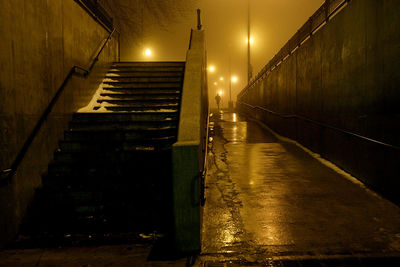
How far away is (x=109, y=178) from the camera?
4.67 meters

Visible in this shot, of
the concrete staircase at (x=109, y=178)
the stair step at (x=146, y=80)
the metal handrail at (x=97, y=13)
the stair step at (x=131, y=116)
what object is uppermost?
the metal handrail at (x=97, y=13)

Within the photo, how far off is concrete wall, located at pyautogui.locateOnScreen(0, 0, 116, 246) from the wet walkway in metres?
2.87

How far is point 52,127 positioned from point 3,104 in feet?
4.35

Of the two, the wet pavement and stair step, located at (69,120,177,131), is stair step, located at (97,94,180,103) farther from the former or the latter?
the wet pavement

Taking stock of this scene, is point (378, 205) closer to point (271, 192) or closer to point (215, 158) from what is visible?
point (271, 192)

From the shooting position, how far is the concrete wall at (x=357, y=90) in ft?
15.6

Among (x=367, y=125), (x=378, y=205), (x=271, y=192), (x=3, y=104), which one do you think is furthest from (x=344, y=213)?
(x=3, y=104)

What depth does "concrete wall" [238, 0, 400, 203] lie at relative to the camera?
476 cm

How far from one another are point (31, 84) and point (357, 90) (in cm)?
626

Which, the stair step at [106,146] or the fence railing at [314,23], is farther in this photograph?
the fence railing at [314,23]

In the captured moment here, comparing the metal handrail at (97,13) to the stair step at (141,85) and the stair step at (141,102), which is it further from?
the stair step at (141,102)

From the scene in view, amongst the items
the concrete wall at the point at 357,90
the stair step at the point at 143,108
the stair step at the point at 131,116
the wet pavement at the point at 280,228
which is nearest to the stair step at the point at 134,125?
the stair step at the point at 131,116

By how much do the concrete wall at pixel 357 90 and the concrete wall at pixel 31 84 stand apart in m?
6.08

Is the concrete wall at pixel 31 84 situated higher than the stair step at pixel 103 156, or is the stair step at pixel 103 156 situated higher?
the concrete wall at pixel 31 84
